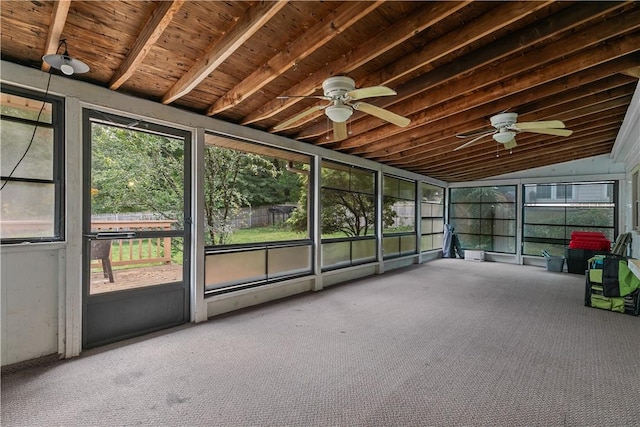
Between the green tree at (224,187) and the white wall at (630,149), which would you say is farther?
the green tree at (224,187)

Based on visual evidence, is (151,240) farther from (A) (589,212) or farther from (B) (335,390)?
(A) (589,212)

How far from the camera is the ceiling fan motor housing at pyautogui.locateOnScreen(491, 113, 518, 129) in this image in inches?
157

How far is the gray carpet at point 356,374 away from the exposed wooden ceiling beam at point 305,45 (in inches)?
110

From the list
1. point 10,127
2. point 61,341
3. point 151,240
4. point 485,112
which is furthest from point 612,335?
point 10,127

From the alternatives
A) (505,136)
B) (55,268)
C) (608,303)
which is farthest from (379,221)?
(55,268)

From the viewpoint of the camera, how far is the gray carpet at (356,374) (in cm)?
217

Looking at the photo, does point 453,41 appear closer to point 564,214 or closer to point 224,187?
point 224,187

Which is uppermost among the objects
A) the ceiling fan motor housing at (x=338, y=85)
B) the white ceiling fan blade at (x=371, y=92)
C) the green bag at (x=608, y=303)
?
the ceiling fan motor housing at (x=338, y=85)

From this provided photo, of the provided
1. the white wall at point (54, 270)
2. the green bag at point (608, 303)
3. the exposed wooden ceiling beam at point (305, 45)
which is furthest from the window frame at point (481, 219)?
the white wall at point (54, 270)

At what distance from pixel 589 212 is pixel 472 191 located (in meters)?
3.00

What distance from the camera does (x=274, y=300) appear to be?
16.5ft

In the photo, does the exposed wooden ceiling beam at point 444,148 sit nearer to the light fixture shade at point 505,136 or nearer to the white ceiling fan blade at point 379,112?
the light fixture shade at point 505,136

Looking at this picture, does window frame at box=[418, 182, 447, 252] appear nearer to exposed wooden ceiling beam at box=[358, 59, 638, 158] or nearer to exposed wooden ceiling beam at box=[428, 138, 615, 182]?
exposed wooden ceiling beam at box=[428, 138, 615, 182]

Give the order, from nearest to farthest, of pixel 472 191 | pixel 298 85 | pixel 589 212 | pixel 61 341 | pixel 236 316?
pixel 61 341 → pixel 298 85 → pixel 236 316 → pixel 589 212 → pixel 472 191
